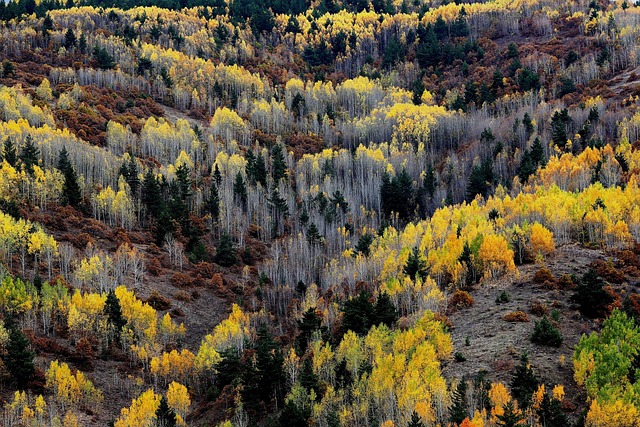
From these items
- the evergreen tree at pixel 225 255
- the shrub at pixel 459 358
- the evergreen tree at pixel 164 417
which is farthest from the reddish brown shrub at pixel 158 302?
the shrub at pixel 459 358

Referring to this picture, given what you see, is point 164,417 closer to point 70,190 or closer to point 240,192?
point 70,190

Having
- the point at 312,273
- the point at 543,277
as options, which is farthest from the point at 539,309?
the point at 312,273

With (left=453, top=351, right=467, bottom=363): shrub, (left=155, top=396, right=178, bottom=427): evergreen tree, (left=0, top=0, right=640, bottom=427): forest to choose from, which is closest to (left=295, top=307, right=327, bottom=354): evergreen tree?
(left=0, top=0, right=640, bottom=427): forest

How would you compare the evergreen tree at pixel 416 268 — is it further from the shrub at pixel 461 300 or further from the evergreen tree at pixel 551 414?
the evergreen tree at pixel 551 414

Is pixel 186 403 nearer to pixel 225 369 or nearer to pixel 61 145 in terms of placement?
pixel 225 369

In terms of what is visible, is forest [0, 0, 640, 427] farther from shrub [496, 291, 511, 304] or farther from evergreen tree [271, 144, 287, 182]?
shrub [496, 291, 511, 304]

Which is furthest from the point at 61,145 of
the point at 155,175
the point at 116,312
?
the point at 116,312
